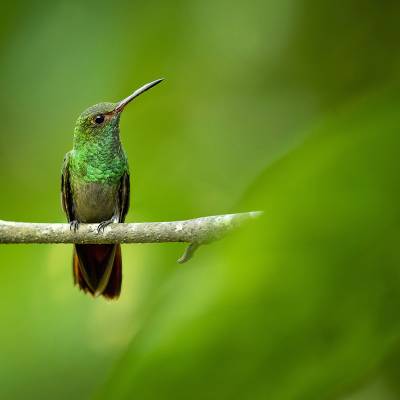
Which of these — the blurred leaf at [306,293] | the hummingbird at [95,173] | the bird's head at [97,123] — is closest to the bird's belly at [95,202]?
the hummingbird at [95,173]

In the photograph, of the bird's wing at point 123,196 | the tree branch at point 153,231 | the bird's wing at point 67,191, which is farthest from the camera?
the bird's wing at point 67,191

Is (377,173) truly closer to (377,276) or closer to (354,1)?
(377,276)

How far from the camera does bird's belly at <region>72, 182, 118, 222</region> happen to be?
2.64m

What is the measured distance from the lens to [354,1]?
0.57 m

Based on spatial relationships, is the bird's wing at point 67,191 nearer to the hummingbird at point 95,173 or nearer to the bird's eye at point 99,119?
the hummingbird at point 95,173

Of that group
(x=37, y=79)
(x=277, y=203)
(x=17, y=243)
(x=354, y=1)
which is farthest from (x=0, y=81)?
(x=277, y=203)

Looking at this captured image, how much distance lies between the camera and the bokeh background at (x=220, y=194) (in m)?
0.20

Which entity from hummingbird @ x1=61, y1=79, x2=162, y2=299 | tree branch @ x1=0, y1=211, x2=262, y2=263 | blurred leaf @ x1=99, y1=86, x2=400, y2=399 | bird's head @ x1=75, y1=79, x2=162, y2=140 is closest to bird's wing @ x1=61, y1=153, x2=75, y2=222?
hummingbird @ x1=61, y1=79, x2=162, y2=299

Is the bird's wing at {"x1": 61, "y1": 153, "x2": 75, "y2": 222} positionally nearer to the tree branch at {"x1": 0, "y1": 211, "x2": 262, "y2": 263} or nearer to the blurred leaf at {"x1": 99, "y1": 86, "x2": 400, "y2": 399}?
the tree branch at {"x1": 0, "y1": 211, "x2": 262, "y2": 263}

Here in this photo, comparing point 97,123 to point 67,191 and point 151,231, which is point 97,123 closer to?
point 67,191

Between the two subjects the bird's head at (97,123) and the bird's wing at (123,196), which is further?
the bird's head at (97,123)

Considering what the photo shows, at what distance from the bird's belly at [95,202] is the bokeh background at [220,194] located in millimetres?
913

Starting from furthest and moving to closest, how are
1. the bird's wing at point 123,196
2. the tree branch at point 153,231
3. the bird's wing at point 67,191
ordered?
the bird's wing at point 67,191 < the bird's wing at point 123,196 < the tree branch at point 153,231

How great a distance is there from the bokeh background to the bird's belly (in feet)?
2.99
